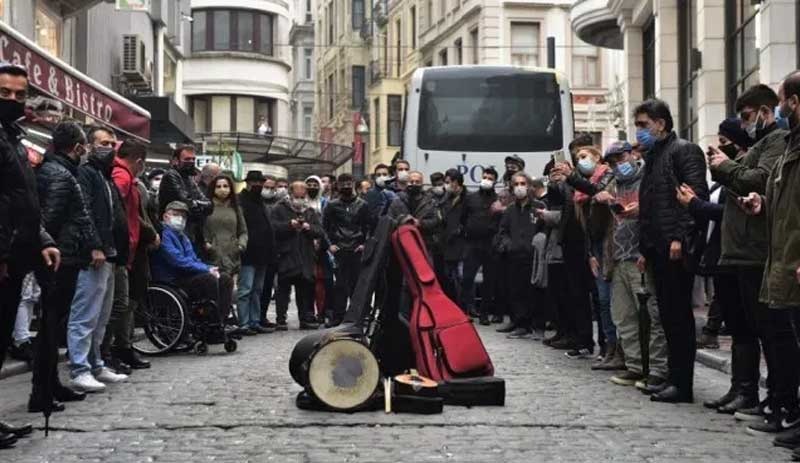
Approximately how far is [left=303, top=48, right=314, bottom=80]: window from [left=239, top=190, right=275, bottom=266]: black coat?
7745cm

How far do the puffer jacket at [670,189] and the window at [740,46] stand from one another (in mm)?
10065

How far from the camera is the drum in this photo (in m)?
8.34

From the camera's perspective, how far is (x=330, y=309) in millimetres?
17531

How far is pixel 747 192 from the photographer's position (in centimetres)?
785

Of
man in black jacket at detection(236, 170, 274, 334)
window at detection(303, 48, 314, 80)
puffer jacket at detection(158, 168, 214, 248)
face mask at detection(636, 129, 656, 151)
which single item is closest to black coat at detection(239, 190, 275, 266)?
man in black jacket at detection(236, 170, 274, 334)

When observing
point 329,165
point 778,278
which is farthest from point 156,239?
point 329,165

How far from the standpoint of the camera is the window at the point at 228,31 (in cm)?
5862

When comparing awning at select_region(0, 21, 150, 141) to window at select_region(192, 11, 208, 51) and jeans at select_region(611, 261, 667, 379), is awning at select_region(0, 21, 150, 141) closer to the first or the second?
jeans at select_region(611, 261, 667, 379)

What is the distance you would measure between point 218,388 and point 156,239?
1.96 m

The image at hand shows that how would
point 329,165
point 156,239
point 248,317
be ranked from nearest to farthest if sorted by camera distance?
point 156,239, point 248,317, point 329,165

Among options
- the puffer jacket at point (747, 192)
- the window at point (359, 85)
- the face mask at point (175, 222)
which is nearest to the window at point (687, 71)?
the face mask at point (175, 222)

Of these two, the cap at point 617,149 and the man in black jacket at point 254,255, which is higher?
the cap at point 617,149

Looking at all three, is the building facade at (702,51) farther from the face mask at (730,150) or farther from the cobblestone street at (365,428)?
the face mask at (730,150)

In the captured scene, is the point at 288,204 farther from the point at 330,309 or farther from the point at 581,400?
the point at 581,400
